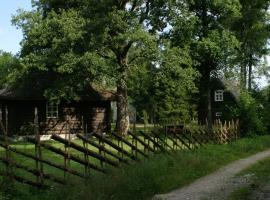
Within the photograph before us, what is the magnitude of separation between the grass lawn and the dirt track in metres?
0.39

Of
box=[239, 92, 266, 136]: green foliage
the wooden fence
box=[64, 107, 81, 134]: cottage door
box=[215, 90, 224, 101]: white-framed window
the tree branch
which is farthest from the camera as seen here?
box=[215, 90, 224, 101]: white-framed window

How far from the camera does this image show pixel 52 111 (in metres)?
40.9

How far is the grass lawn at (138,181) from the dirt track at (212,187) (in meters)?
0.39

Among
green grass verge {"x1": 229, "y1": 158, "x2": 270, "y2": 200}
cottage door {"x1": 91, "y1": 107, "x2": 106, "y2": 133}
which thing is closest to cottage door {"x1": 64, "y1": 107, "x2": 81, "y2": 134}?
cottage door {"x1": 91, "y1": 107, "x2": 106, "y2": 133}

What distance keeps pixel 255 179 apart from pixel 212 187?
7.27 ft

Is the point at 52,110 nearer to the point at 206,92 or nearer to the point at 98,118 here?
the point at 98,118

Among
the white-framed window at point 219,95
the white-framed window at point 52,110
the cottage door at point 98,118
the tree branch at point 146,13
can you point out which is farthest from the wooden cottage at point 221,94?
the white-framed window at point 52,110

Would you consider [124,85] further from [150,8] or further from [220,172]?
[220,172]

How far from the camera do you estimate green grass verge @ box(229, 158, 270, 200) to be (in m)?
13.1

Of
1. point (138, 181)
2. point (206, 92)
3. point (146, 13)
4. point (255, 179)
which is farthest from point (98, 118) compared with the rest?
point (138, 181)

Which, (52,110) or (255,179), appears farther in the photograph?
(52,110)

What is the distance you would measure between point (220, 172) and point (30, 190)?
831 cm

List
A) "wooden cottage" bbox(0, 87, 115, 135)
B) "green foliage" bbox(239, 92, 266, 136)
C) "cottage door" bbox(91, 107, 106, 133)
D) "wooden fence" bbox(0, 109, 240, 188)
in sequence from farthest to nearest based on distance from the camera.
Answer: "cottage door" bbox(91, 107, 106, 133) → "wooden cottage" bbox(0, 87, 115, 135) → "green foliage" bbox(239, 92, 266, 136) → "wooden fence" bbox(0, 109, 240, 188)

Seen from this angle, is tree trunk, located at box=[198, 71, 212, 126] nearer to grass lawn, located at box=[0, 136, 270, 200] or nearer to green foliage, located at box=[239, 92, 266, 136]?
green foliage, located at box=[239, 92, 266, 136]
